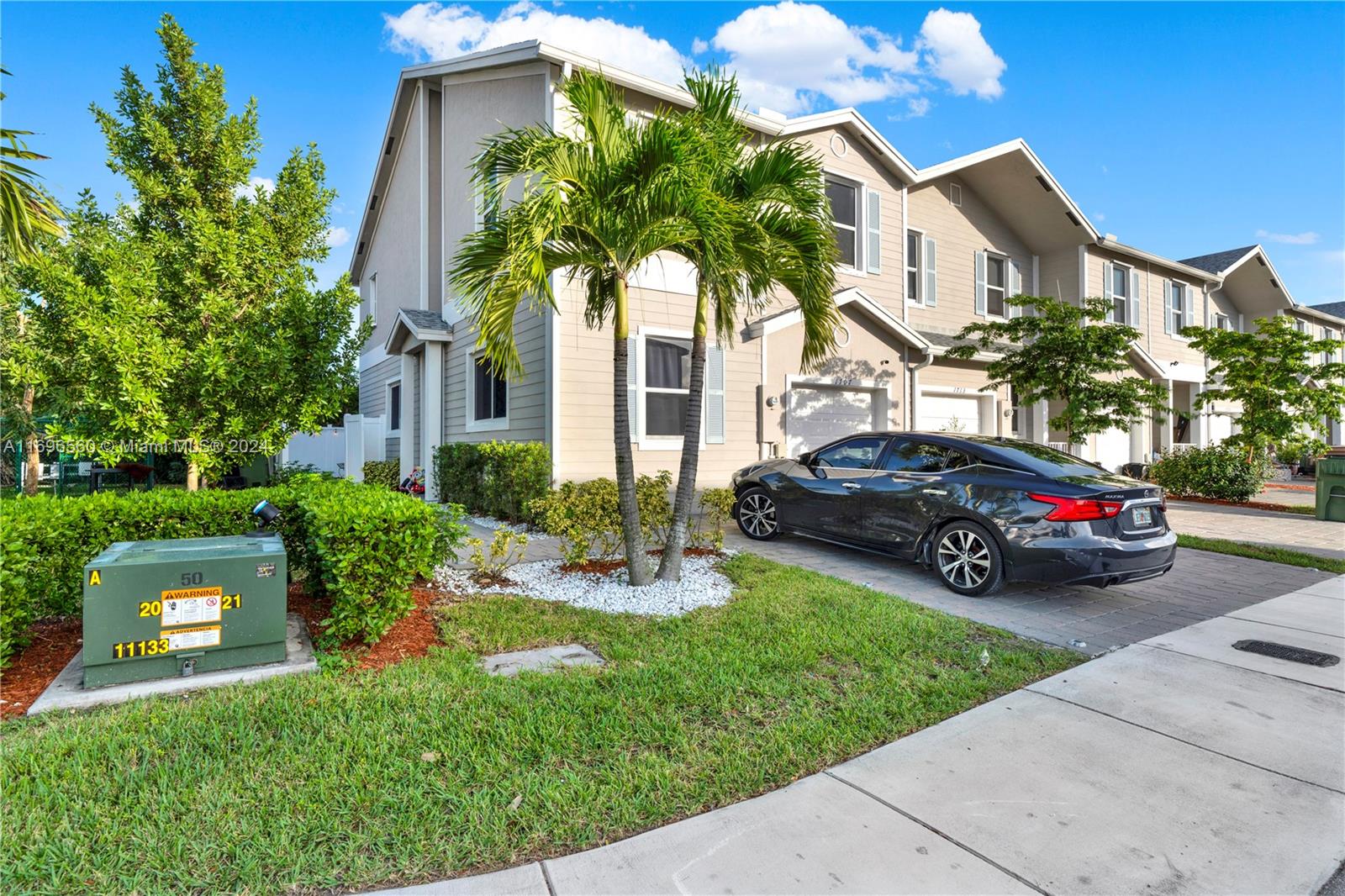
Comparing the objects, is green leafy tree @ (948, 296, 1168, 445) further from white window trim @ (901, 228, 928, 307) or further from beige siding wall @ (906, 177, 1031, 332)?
beige siding wall @ (906, 177, 1031, 332)

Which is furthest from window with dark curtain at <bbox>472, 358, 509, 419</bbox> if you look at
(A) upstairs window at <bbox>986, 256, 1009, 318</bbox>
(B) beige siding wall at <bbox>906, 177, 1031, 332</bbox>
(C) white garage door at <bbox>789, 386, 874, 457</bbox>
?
(A) upstairs window at <bbox>986, 256, 1009, 318</bbox>

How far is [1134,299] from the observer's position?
17969mm

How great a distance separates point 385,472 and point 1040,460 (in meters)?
12.6

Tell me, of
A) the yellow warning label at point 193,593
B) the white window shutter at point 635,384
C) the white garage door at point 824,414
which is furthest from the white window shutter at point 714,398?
the yellow warning label at point 193,593

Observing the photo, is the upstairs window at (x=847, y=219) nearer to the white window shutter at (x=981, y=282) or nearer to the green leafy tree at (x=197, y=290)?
the white window shutter at (x=981, y=282)

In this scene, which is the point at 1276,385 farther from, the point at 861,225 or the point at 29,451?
the point at 29,451

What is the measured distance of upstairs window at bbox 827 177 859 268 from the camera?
12875 mm

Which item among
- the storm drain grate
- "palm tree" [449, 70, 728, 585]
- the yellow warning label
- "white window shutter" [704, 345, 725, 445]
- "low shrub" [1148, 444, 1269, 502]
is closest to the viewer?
the yellow warning label

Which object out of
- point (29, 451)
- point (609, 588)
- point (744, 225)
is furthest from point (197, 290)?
point (29, 451)

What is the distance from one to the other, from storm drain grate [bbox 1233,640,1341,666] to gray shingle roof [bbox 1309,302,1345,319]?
107ft

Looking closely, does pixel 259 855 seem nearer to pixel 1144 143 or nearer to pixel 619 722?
pixel 619 722

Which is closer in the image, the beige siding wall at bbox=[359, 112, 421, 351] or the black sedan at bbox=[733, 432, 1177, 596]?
the black sedan at bbox=[733, 432, 1177, 596]

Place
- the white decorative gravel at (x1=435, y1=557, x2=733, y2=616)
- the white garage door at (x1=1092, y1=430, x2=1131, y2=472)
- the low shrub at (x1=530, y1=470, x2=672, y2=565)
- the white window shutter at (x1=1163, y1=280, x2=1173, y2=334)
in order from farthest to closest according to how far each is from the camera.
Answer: the white window shutter at (x1=1163, y1=280, x2=1173, y2=334)
the white garage door at (x1=1092, y1=430, x2=1131, y2=472)
the low shrub at (x1=530, y1=470, x2=672, y2=565)
the white decorative gravel at (x1=435, y1=557, x2=733, y2=616)

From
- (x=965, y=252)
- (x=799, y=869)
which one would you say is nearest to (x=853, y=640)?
(x=799, y=869)
